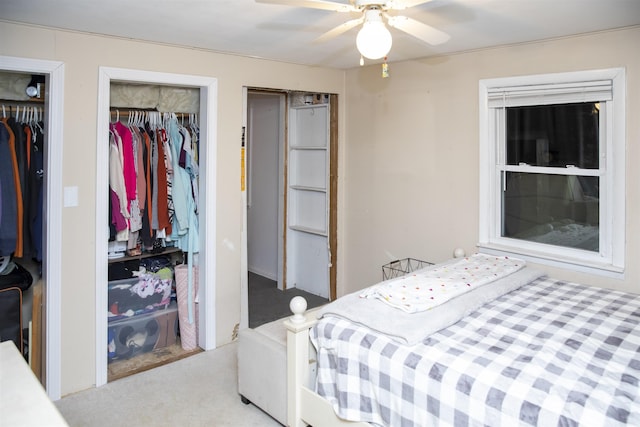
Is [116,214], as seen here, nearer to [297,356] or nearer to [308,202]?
[297,356]

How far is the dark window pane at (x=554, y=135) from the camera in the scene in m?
3.06

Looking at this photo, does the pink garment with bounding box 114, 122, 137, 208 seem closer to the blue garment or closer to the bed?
the blue garment

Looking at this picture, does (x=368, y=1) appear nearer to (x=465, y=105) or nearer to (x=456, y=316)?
(x=456, y=316)

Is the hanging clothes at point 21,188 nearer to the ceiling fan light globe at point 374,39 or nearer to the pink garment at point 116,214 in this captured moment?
the pink garment at point 116,214

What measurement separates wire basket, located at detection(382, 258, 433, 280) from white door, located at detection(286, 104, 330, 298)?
26.2 inches

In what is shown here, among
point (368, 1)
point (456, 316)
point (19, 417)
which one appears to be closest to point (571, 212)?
point (456, 316)

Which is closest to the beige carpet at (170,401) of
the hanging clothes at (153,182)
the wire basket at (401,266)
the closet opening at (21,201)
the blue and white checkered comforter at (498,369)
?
the closet opening at (21,201)

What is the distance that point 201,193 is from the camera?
3600 mm

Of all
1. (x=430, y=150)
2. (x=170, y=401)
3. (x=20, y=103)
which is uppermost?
(x=20, y=103)

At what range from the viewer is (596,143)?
304 centimetres

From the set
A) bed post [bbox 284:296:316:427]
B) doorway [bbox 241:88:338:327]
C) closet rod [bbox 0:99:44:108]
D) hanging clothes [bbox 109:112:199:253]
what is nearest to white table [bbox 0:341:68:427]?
bed post [bbox 284:296:316:427]

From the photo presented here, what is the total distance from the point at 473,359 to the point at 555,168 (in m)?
1.86

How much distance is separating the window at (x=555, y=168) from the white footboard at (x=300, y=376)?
1.71 m

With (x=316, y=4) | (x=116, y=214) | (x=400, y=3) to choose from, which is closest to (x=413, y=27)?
(x=400, y=3)
